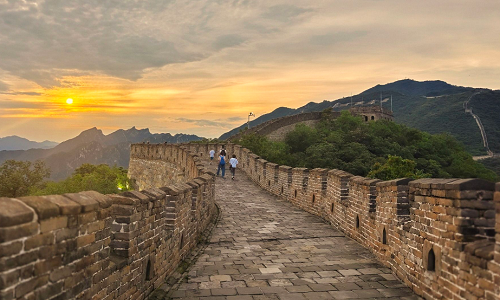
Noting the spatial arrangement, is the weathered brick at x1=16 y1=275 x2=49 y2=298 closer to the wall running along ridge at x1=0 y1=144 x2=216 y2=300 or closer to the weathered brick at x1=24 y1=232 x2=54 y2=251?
the wall running along ridge at x1=0 y1=144 x2=216 y2=300

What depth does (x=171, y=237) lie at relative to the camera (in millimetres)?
6355

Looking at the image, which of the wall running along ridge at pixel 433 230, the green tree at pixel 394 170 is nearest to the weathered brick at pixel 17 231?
the wall running along ridge at pixel 433 230

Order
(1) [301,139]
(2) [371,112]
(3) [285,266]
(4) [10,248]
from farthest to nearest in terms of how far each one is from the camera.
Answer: (2) [371,112], (1) [301,139], (3) [285,266], (4) [10,248]

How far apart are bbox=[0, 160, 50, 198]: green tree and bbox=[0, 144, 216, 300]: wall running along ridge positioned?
46.0m

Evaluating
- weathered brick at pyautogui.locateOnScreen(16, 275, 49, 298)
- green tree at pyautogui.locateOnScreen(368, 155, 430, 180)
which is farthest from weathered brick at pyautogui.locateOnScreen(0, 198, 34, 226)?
green tree at pyautogui.locateOnScreen(368, 155, 430, 180)

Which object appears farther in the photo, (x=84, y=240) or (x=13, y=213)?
(x=84, y=240)

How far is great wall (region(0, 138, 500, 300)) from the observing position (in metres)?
2.82

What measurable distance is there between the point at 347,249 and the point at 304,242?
0.94 meters

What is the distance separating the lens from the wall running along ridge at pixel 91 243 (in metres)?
2.65

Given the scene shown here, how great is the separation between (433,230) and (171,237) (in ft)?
11.8

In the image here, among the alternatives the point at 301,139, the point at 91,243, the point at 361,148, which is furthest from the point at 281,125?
the point at 91,243

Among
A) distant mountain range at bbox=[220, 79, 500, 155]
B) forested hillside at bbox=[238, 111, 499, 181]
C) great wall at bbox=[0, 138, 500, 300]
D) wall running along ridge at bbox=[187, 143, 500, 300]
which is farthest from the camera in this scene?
distant mountain range at bbox=[220, 79, 500, 155]

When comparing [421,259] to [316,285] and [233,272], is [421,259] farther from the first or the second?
[233,272]

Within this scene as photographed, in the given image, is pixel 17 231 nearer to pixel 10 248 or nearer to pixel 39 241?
pixel 10 248
